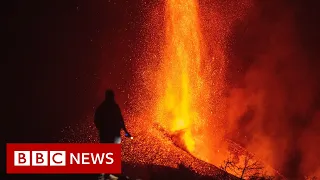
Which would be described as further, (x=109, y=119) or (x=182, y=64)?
(x=182, y=64)

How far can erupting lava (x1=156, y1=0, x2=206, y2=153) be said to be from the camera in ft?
43.4

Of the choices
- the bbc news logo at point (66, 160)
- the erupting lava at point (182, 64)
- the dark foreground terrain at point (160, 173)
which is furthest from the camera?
the erupting lava at point (182, 64)

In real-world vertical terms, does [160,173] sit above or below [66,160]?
below

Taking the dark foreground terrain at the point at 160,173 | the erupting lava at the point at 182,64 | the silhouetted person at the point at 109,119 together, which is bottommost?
the dark foreground terrain at the point at 160,173

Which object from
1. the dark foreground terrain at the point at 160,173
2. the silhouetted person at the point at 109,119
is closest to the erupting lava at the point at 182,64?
the dark foreground terrain at the point at 160,173

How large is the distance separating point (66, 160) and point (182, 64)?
25.3 feet

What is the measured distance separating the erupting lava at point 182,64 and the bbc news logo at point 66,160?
5344mm

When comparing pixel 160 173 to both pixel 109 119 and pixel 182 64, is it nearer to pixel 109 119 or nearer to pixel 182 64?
pixel 109 119

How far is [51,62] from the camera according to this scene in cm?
1516

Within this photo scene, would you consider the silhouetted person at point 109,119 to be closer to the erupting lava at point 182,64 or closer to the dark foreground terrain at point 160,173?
the dark foreground terrain at point 160,173

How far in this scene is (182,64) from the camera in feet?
46.5

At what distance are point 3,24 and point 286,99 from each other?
1878cm

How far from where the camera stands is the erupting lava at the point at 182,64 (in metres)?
13.2

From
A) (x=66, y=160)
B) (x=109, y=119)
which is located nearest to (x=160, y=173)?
(x=66, y=160)
